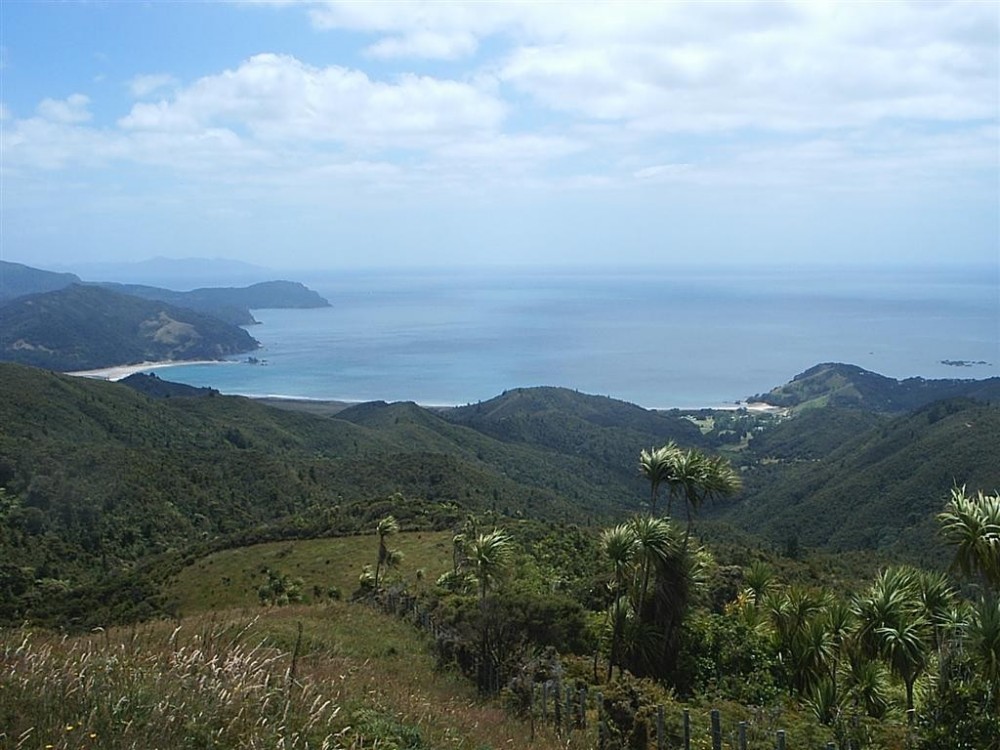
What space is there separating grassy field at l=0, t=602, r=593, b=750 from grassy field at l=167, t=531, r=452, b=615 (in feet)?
62.4

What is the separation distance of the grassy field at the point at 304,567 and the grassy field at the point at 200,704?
1901 cm

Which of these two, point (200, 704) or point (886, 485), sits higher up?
point (200, 704)

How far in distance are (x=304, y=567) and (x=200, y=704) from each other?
29437 millimetres

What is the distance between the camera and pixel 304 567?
109 feet

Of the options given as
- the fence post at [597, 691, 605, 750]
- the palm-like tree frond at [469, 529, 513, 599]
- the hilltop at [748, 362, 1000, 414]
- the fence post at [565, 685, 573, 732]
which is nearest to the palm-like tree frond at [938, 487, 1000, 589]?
the fence post at [597, 691, 605, 750]

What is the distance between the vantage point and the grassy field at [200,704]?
15.5 ft

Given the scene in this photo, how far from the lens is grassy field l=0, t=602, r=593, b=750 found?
4715 millimetres

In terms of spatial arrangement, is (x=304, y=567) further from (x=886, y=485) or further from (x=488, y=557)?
(x=886, y=485)

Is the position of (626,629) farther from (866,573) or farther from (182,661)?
(866,573)

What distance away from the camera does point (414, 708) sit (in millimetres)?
6969

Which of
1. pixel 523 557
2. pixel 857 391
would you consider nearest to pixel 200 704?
pixel 523 557

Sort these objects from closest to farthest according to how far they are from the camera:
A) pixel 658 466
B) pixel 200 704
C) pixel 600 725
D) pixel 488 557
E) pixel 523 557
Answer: pixel 200 704 < pixel 600 725 < pixel 658 466 < pixel 488 557 < pixel 523 557

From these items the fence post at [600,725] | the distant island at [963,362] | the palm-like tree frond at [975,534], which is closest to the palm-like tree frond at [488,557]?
the fence post at [600,725]

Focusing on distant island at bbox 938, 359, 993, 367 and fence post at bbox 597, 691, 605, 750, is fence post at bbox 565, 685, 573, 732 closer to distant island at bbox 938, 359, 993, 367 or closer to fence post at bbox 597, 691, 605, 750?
fence post at bbox 597, 691, 605, 750
